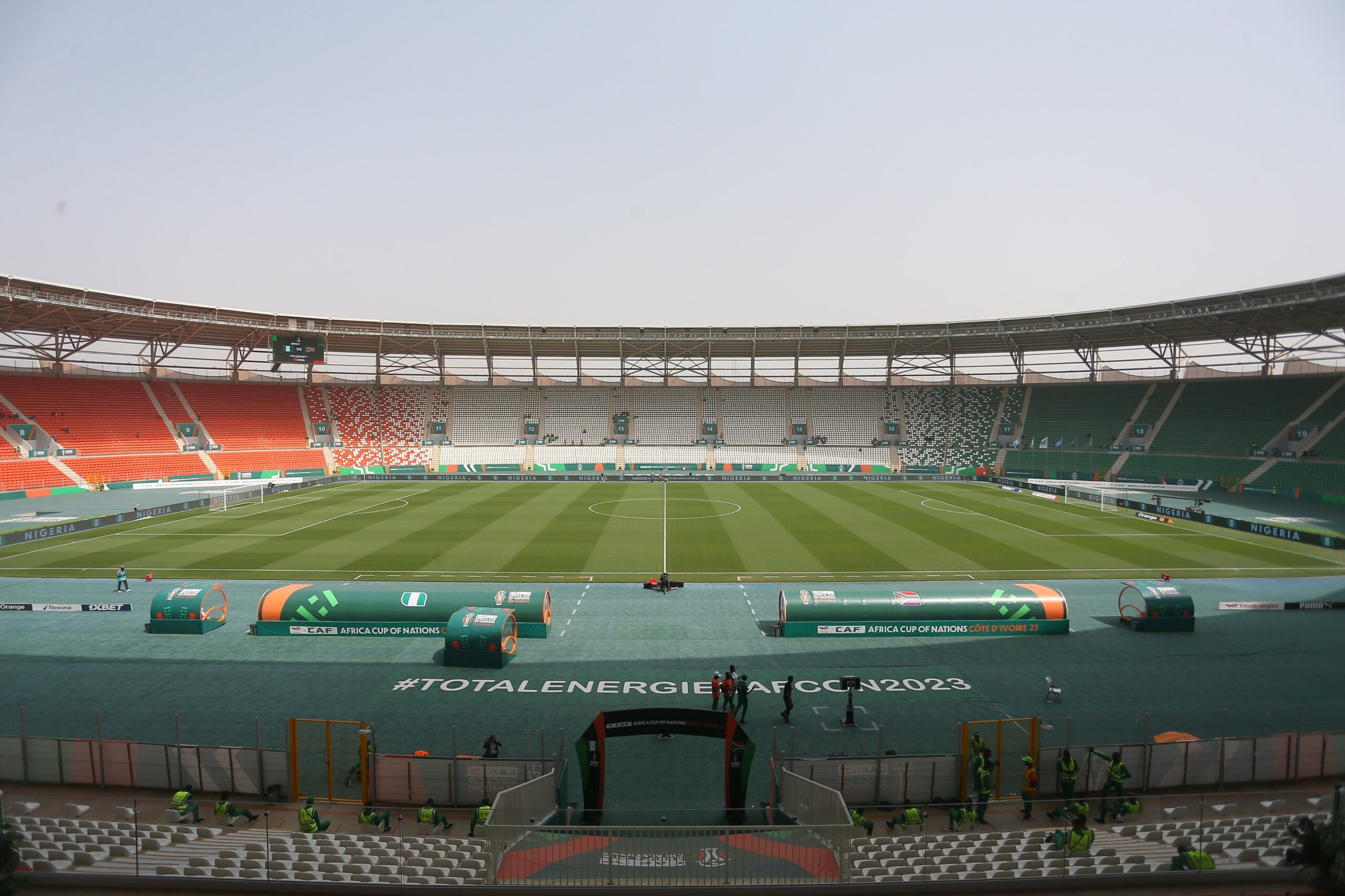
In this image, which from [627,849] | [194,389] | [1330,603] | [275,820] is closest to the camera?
Result: [627,849]

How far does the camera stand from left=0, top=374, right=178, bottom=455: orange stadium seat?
52.6 m

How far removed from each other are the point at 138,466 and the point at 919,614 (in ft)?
203

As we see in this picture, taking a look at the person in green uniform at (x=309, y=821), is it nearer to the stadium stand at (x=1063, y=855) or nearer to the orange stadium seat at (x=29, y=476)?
the stadium stand at (x=1063, y=855)

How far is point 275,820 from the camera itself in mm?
10344

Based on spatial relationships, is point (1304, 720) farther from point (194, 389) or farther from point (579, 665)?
point (194, 389)

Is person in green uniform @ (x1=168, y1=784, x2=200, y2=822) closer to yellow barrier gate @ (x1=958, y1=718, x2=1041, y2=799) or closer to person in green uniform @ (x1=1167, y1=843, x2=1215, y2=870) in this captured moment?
yellow barrier gate @ (x1=958, y1=718, x2=1041, y2=799)

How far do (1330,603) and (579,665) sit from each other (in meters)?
24.9

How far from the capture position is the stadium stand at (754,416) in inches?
2950

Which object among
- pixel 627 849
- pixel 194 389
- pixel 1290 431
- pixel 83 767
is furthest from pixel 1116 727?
pixel 194 389

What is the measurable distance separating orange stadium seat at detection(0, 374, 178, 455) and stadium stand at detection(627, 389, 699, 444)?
43538 mm

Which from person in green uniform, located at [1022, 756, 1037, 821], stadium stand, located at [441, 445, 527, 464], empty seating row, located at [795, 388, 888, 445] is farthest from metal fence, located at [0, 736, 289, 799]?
empty seating row, located at [795, 388, 888, 445]

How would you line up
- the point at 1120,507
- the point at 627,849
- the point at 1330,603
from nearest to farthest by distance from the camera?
the point at 627,849 → the point at 1330,603 → the point at 1120,507

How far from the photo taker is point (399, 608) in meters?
19.4

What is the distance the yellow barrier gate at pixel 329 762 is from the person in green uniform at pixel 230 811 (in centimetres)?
84
